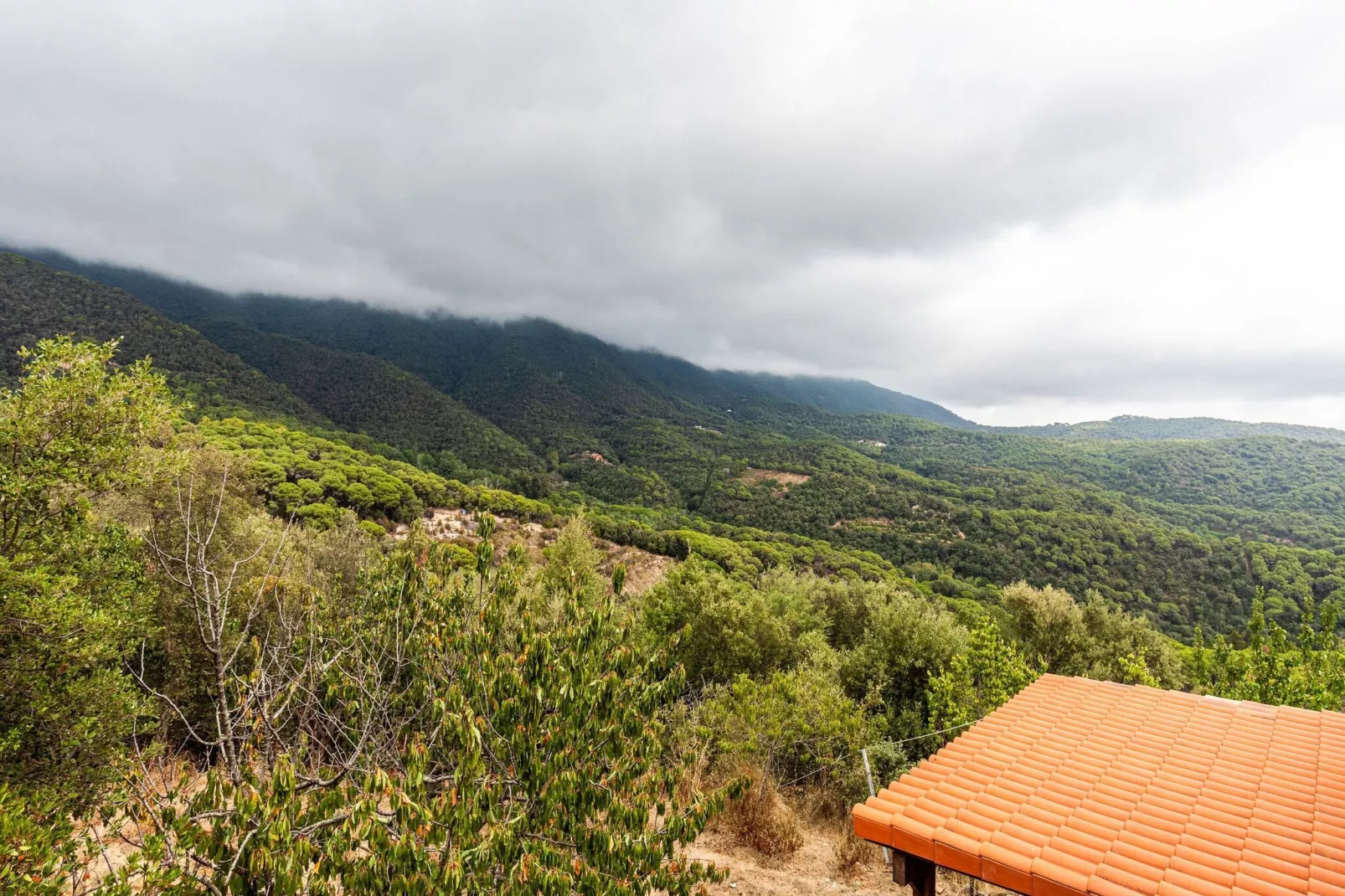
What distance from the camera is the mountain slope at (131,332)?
2835 inches

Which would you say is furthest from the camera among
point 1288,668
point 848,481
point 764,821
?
point 848,481

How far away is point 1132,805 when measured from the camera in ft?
18.9

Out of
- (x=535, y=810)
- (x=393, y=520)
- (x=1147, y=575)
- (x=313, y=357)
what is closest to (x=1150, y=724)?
(x=535, y=810)

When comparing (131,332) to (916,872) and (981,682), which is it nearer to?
(981,682)

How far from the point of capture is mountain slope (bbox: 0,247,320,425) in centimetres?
7200

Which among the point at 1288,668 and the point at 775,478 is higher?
the point at 1288,668

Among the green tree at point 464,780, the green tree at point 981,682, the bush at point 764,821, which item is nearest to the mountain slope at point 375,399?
the green tree at point 981,682

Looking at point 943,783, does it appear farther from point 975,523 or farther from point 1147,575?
point 975,523

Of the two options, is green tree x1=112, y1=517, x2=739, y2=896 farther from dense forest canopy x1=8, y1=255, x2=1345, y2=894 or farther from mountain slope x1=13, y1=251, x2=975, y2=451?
mountain slope x1=13, y1=251, x2=975, y2=451

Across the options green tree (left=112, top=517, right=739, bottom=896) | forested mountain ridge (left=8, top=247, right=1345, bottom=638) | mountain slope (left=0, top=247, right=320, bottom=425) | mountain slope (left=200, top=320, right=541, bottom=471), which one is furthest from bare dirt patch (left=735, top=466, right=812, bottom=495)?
green tree (left=112, top=517, right=739, bottom=896)

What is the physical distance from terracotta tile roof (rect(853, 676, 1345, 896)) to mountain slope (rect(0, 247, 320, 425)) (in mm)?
87410

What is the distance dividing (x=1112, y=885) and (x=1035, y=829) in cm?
82

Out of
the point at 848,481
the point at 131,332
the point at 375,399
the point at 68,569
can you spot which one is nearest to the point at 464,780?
the point at 68,569

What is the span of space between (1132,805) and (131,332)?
118560 millimetres
